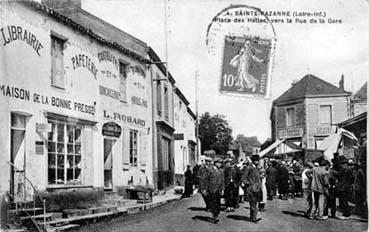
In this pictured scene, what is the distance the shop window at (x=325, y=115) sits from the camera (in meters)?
11.0

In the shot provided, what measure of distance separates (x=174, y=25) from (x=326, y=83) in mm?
2963

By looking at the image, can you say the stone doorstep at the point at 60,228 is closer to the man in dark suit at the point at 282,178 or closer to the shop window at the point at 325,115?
the shop window at the point at 325,115

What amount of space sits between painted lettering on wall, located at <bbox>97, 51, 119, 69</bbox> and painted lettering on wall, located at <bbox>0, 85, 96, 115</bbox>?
3.28 ft

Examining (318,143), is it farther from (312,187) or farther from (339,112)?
(312,187)

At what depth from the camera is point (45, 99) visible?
956 cm

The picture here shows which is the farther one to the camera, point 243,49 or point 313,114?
point 313,114

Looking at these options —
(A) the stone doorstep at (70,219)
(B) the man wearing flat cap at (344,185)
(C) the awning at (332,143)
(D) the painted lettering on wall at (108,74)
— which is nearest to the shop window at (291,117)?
(C) the awning at (332,143)

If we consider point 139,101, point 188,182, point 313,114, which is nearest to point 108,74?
point 139,101

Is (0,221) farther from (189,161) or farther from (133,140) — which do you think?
(189,161)

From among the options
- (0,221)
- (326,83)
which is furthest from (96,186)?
(326,83)

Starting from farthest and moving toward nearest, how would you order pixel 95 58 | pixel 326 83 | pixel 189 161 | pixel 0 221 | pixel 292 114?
pixel 189 161 < pixel 292 114 < pixel 95 58 < pixel 326 83 < pixel 0 221

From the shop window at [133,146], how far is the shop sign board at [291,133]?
3153 mm

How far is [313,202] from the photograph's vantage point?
1109 centimetres

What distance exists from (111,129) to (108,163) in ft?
2.84
